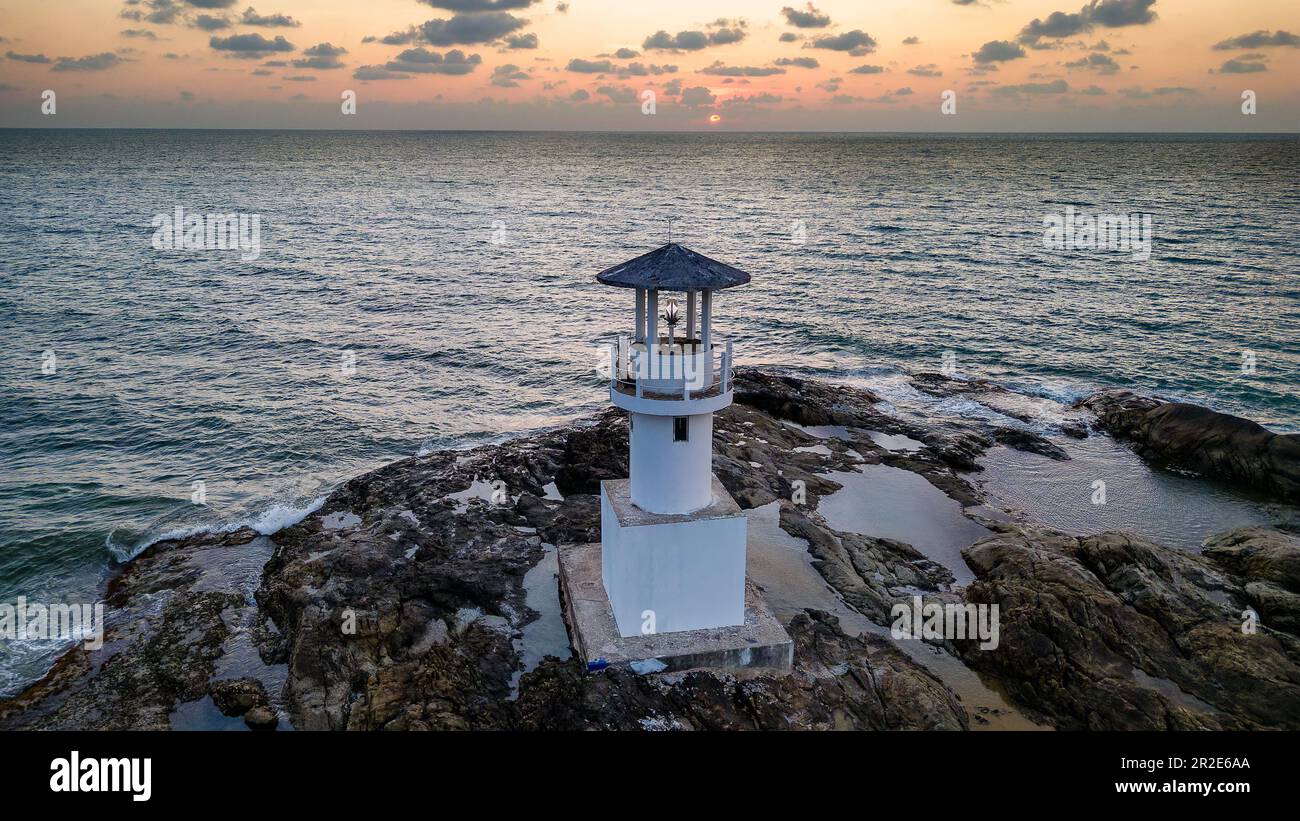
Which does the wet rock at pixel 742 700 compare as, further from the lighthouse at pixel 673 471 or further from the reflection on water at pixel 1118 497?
the reflection on water at pixel 1118 497

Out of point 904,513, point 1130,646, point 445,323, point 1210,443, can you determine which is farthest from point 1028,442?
point 445,323

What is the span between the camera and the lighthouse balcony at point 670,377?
13.8m

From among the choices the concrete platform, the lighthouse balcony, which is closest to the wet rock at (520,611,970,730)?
the concrete platform

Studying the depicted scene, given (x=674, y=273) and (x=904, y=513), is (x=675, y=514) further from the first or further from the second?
(x=904, y=513)

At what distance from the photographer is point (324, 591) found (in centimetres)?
1752

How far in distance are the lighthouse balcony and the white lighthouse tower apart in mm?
19

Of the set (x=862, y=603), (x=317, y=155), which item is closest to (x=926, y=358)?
(x=862, y=603)

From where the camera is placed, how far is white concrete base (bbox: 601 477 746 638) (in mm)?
14336

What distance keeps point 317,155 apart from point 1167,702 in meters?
207

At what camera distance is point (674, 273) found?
44.7 ft

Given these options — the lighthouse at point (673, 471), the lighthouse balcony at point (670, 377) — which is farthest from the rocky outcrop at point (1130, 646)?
the lighthouse balcony at point (670, 377)

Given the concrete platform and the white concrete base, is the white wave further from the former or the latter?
the white concrete base

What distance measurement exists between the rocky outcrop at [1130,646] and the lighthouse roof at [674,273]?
9.15 m

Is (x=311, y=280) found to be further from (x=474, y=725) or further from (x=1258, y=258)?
(x=1258, y=258)
